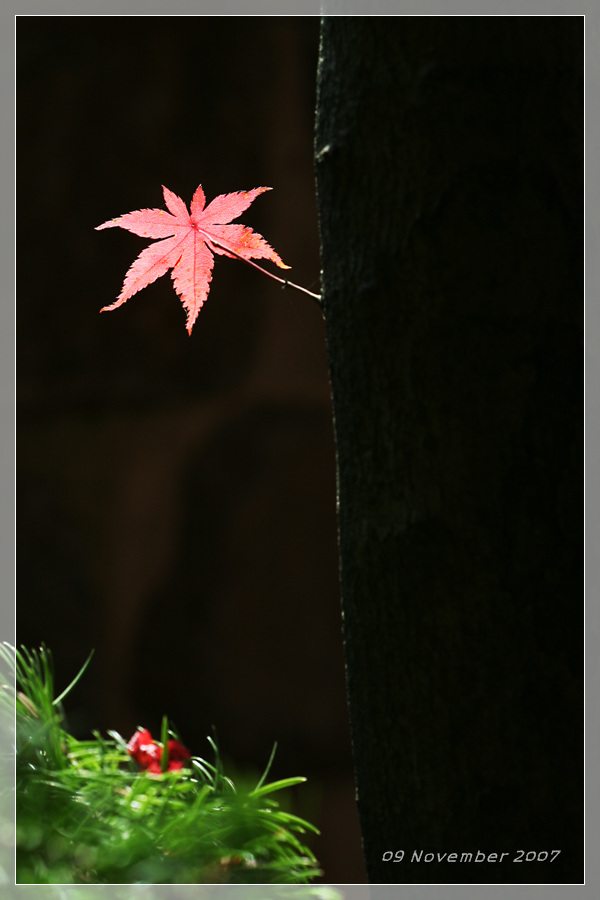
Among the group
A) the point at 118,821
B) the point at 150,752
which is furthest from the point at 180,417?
the point at 118,821

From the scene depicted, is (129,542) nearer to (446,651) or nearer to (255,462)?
(255,462)

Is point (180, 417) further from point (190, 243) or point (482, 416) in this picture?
point (482, 416)

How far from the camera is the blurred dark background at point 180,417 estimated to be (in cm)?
104

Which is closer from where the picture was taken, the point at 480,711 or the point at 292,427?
the point at 480,711

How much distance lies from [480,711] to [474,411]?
10 cm

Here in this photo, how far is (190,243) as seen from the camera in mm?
423

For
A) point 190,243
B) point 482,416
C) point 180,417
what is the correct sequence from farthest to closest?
point 180,417
point 190,243
point 482,416

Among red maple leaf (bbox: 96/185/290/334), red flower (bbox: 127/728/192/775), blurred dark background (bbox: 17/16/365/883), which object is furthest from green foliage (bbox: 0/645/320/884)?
blurred dark background (bbox: 17/16/365/883)

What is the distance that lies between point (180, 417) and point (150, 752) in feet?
2.09

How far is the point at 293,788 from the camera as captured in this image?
0.96m

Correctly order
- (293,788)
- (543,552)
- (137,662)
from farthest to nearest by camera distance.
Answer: (137,662) → (293,788) → (543,552)

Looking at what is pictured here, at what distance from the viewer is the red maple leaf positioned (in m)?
0.40

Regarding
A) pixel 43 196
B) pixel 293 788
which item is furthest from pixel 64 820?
pixel 43 196

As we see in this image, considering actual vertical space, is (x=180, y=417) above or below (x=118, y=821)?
above
